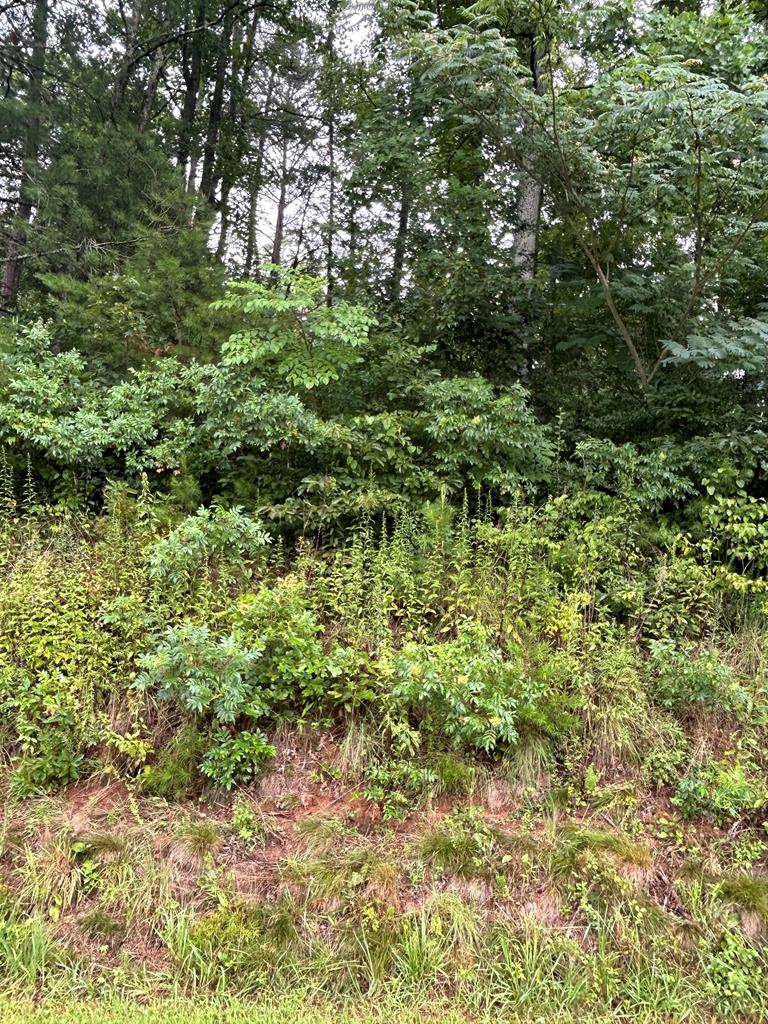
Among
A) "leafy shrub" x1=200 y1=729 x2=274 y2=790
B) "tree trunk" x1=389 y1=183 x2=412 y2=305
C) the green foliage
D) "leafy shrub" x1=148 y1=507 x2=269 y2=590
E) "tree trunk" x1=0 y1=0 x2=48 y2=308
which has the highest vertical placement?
"tree trunk" x1=0 y1=0 x2=48 y2=308

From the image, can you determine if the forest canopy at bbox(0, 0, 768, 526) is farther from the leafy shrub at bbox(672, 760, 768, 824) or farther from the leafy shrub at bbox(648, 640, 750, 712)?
the leafy shrub at bbox(672, 760, 768, 824)

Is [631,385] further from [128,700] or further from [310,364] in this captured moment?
[128,700]

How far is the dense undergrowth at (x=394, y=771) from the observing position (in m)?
2.25

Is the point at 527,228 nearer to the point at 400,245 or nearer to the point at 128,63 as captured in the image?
Result: the point at 400,245

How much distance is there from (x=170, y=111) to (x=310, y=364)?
8.90 meters

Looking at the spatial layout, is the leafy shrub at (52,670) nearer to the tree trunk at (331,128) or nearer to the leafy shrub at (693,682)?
the leafy shrub at (693,682)

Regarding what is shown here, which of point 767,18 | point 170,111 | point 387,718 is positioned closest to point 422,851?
point 387,718

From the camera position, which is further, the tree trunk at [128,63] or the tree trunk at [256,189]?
the tree trunk at [256,189]

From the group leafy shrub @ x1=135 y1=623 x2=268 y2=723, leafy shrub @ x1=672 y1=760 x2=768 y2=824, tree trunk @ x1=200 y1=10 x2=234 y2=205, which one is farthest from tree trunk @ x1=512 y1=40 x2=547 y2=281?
tree trunk @ x1=200 y1=10 x2=234 y2=205

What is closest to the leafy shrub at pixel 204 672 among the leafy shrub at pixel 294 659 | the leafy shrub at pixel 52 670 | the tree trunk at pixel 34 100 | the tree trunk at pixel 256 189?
the leafy shrub at pixel 294 659

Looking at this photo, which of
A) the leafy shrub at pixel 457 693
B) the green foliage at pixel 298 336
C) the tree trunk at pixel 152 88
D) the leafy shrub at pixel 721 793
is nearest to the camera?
the leafy shrub at pixel 721 793

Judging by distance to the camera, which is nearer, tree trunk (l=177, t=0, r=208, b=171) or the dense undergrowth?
the dense undergrowth

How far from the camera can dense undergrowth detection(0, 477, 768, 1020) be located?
2.25 m

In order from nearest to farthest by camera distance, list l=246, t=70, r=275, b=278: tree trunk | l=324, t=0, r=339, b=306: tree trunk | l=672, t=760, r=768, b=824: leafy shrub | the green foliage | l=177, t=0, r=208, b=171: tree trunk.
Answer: l=672, t=760, r=768, b=824: leafy shrub, the green foliage, l=324, t=0, r=339, b=306: tree trunk, l=177, t=0, r=208, b=171: tree trunk, l=246, t=70, r=275, b=278: tree trunk
